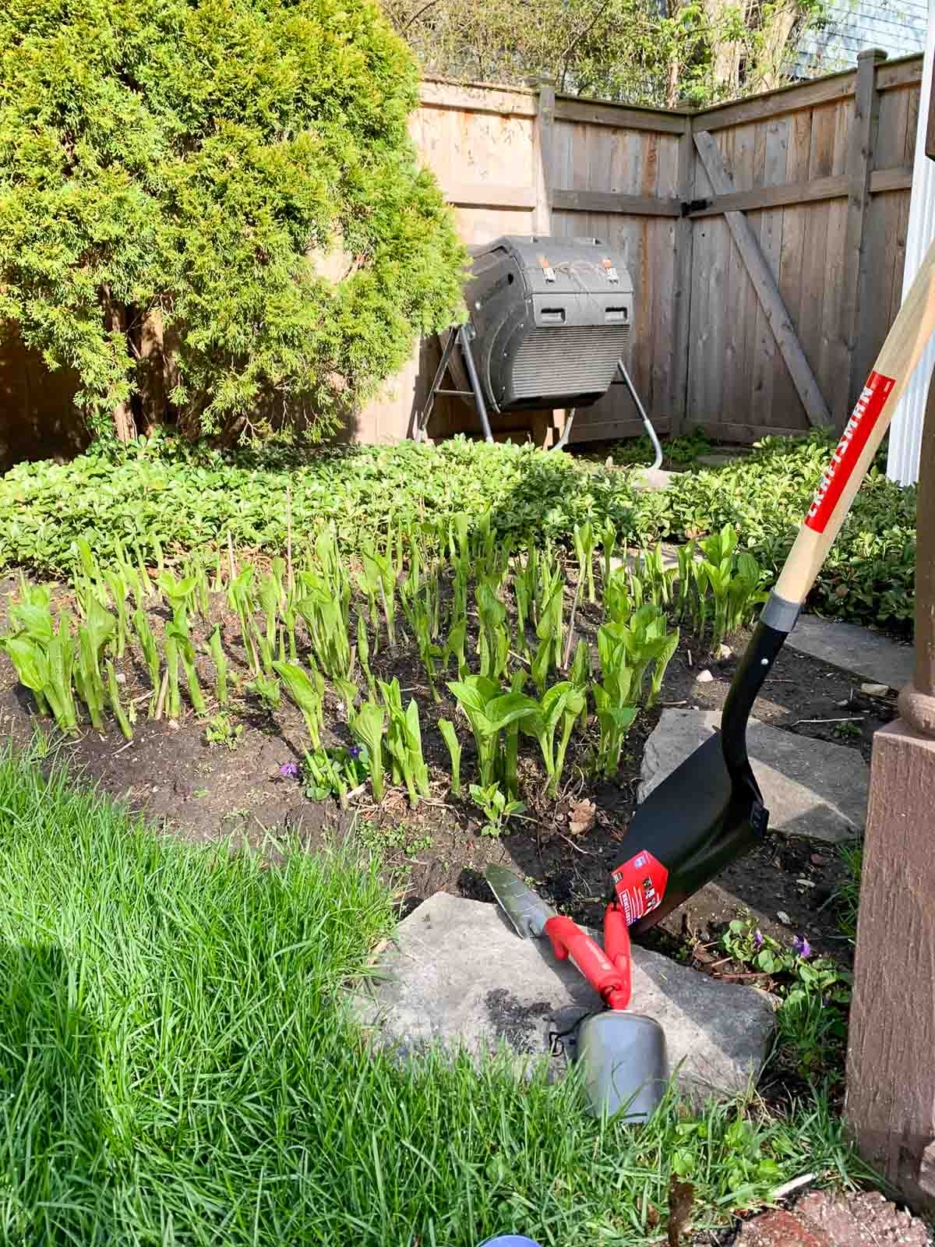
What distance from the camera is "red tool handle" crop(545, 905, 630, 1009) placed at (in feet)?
4.62

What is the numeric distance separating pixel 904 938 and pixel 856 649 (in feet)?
6.67

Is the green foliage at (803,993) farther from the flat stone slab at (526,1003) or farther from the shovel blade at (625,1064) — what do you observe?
the shovel blade at (625,1064)

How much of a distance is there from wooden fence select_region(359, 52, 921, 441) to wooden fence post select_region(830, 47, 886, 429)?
0.01 metres

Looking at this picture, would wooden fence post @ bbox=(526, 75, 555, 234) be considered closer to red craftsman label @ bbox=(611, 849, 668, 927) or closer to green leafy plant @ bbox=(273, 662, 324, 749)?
green leafy plant @ bbox=(273, 662, 324, 749)

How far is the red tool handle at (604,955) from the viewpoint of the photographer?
4.62ft

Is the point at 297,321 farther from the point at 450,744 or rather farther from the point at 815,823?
the point at 815,823

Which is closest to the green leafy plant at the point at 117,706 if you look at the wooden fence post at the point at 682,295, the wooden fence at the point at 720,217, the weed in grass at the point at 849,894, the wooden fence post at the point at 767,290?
the weed in grass at the point at 849,894

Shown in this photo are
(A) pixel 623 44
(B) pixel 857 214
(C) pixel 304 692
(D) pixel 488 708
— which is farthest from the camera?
(A) pixel 623 44

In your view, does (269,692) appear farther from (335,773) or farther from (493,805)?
(493,805)

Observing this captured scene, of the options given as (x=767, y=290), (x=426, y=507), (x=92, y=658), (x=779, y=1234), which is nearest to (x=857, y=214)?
(x=767, y=290)

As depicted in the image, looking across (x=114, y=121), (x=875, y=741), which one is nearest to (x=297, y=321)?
(x=114, y=121)

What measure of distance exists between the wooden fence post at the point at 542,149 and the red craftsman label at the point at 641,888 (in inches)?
239

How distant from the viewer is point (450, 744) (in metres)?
2.01

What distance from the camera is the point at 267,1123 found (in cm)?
130
